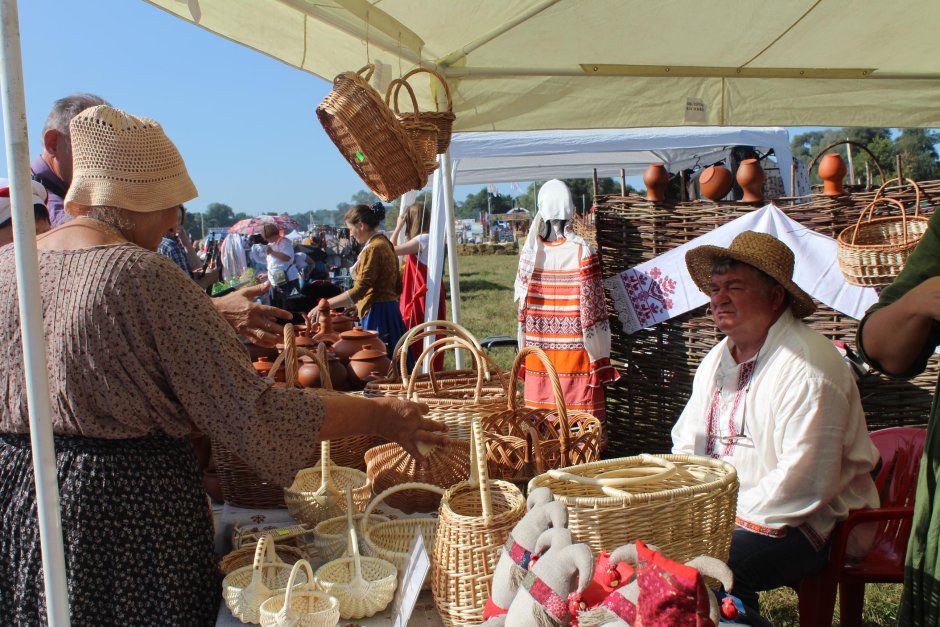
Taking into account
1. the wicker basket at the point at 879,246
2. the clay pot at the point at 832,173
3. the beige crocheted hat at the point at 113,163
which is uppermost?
the clay pot at the point at 832,173

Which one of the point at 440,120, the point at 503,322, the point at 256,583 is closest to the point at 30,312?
the point at 256,583

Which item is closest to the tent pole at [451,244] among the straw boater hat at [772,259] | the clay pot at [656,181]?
the clay pot at [656,181]

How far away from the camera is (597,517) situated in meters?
1.44

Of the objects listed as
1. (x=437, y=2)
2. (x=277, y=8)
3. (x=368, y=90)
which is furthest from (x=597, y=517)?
(x=277, y=8)

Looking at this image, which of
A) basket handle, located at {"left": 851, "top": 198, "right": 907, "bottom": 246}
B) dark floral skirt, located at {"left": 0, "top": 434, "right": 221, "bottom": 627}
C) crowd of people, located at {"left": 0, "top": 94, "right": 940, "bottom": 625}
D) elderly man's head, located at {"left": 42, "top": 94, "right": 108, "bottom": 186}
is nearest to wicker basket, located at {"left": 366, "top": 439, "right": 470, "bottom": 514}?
crowd of people, located at {"left": 0, "top": 94, "right": 940, "bottom": 625}

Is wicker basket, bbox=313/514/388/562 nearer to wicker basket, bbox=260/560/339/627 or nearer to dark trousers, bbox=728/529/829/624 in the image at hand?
wicker basket, bbox=260/560/339/627

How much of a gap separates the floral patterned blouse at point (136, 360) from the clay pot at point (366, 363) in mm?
1335

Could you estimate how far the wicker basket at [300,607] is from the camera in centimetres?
150

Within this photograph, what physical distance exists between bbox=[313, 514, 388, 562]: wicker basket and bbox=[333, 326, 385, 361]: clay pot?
1.12 m

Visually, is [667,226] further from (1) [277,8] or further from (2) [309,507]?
(2) [309,507]

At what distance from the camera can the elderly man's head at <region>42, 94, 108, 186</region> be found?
236 centimetres

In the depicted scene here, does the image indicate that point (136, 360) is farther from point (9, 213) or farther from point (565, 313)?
point (565, 313)

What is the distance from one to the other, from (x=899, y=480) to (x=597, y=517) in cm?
182

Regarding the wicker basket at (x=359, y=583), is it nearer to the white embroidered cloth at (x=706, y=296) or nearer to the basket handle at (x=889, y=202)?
the basket handle at (x=889, y=202)
